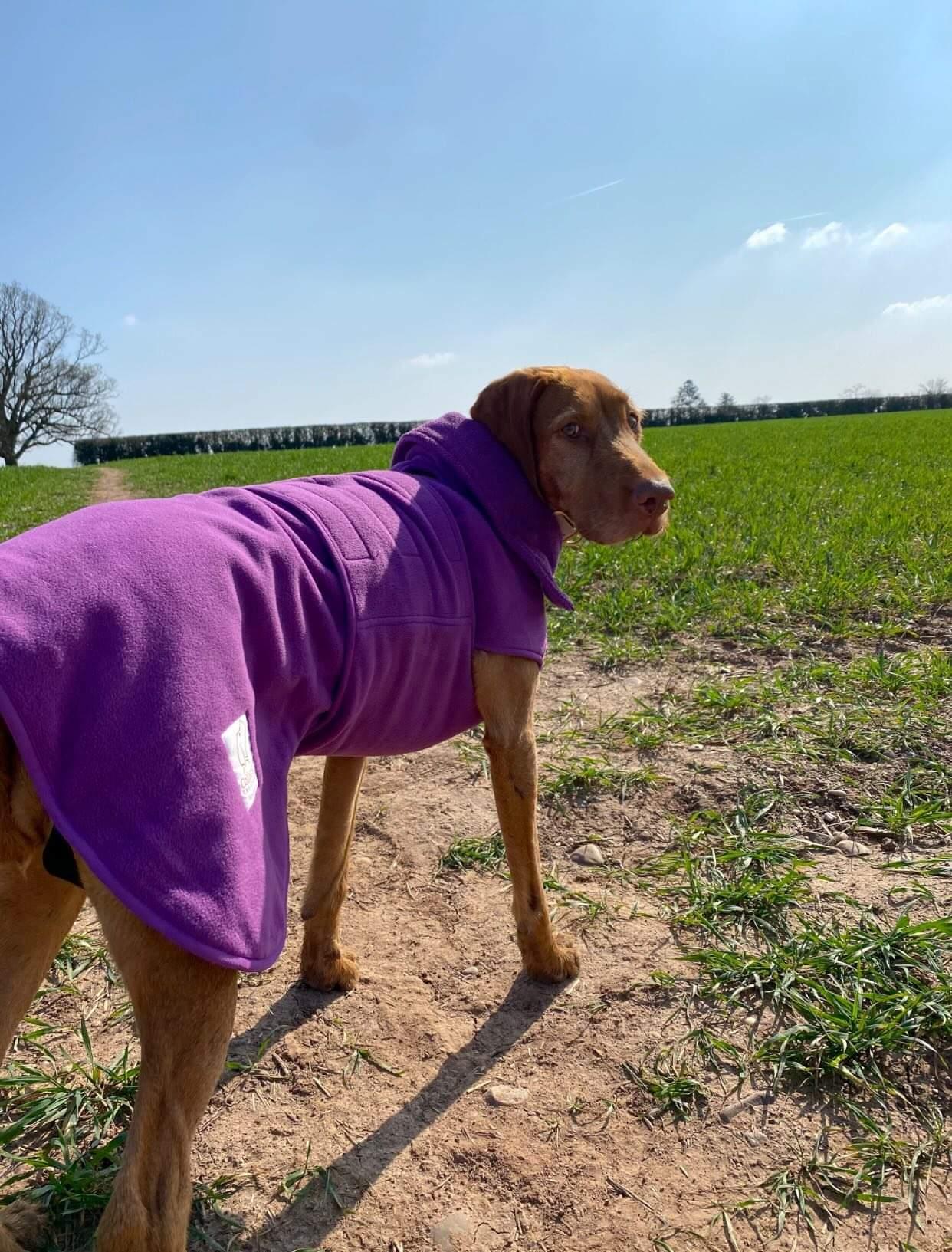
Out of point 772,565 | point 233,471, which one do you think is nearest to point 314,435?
point 233,471

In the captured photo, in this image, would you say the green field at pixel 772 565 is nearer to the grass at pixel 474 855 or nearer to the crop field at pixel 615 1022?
the crop field at pixel 615 1022

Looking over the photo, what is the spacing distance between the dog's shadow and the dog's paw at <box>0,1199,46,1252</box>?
43cm

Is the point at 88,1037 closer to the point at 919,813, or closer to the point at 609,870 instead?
the point at 609,870

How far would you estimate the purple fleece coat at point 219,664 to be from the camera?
4.47 feet

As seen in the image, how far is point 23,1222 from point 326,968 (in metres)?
1.04

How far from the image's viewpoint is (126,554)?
5.02 feet

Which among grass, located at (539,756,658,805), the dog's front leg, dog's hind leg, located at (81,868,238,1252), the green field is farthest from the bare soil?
the green field

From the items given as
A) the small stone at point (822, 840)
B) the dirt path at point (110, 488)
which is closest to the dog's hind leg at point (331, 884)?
the small stone at point (822, 840)

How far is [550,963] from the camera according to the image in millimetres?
2613

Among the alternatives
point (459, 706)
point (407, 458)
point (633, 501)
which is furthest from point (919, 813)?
point (407, 458)

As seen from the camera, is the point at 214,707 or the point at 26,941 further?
the point at 26,941

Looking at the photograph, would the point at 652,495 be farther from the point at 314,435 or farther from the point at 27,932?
the point at 314,435

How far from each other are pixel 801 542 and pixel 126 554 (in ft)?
24.0

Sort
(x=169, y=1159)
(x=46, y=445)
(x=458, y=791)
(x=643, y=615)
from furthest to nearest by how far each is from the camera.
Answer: (x=46, y=445) → (x=643, y=615) → (x=458, y=791) → (x=169, y=1159)
